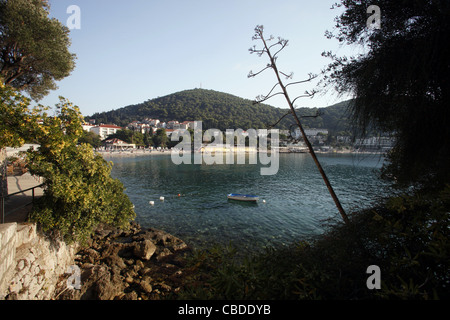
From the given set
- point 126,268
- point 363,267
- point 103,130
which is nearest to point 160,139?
point 103,130

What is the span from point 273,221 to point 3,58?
1801cm

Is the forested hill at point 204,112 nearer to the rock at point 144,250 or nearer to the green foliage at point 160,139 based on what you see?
the green foliage at point 160,139

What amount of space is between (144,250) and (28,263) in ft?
15.9

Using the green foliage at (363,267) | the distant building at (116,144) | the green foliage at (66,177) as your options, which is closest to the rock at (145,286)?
the green foliage at (66,177)

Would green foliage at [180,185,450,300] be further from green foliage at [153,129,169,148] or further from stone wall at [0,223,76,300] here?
green foliage at [153,129,169,148]

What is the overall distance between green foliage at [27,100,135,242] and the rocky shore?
149 centimetres

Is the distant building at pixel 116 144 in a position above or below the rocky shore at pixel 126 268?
above

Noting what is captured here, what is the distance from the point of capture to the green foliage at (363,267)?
2.23m

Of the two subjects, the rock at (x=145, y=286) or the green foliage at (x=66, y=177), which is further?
the rock at (x=145, y=286)

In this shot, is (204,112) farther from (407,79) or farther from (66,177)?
(407,79)

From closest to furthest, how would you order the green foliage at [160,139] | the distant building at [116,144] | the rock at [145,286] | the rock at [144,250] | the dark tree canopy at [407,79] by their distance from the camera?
1. the dark tree canopy at [407,79]
2. the rock at [145,286]
3. the rock at [144,250]
4. the distant building at [116,144]
5. the green foliage at [160,139]

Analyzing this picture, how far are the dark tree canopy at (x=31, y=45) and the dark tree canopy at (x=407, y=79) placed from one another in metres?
12.2

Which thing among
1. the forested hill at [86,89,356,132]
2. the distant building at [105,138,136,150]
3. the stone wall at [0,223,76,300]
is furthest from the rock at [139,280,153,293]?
the distant building at [105,138,136,150]

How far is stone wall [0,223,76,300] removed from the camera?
4715 millimetres
